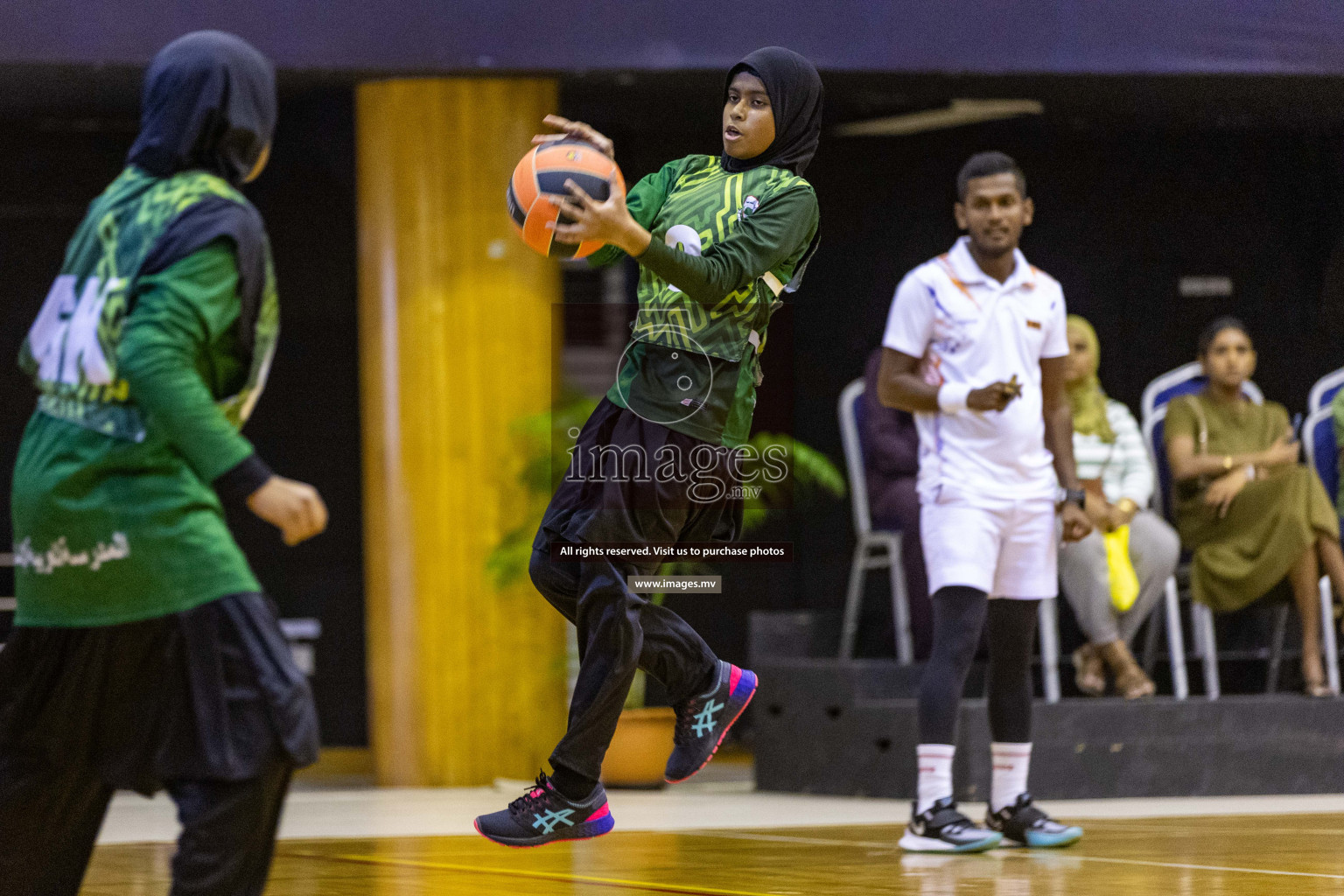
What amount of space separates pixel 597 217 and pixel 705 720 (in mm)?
1092

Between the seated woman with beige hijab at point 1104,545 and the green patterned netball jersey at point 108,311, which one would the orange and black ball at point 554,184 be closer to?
the green patterned netball jersey at point 108,311

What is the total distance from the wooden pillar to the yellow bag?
231 cm

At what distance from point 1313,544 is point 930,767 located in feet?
9.40

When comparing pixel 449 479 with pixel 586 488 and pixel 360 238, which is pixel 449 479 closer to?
Result: pixel 360 238

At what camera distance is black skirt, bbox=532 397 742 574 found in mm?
3455

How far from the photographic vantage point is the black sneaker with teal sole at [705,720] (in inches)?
142

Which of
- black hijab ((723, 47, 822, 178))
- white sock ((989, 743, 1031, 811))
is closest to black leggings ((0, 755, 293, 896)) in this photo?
black hijab ((723, 47, 822, 178))

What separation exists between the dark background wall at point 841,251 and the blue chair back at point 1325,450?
1581mm

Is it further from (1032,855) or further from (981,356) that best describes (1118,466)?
(1032,855)

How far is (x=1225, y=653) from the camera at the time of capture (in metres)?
7.41

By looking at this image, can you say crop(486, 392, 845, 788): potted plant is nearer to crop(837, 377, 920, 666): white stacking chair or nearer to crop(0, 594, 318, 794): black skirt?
crop(837, 377, 920, 666): white stacking chair

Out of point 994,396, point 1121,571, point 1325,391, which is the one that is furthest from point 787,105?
point 1325,391

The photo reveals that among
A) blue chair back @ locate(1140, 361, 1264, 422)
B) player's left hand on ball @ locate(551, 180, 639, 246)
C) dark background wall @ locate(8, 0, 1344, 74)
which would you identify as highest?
dark background wall @ locate(8, 0, 1344, 74)

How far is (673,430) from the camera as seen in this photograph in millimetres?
3471
